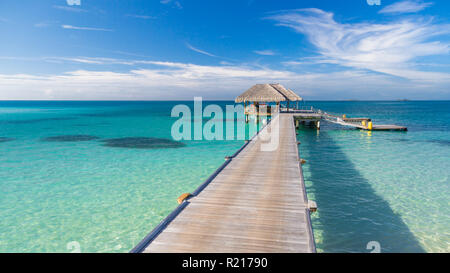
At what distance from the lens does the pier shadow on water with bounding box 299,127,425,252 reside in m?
6.36

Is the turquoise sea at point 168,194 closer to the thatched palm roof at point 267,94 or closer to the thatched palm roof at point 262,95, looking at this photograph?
the thatched palm roof at point 262,95

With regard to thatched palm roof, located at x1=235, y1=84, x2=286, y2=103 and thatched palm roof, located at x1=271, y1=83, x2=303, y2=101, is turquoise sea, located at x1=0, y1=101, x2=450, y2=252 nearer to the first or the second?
thatched palm roof, located at x1=235, y1=84, x2=286, y2=103

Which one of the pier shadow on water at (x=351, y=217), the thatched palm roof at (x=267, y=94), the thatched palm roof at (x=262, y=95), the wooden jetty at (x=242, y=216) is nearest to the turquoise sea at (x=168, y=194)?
the pier shadow on water at (x=351, y=217)

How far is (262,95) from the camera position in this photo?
106 ft

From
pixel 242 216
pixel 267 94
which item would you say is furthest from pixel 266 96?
pixel 242 216

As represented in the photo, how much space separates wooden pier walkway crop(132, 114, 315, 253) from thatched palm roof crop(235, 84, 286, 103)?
77.4ft

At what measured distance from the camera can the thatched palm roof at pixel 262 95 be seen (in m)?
31.4

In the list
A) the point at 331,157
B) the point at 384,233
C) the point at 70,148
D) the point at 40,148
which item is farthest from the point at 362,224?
the point at 40,148

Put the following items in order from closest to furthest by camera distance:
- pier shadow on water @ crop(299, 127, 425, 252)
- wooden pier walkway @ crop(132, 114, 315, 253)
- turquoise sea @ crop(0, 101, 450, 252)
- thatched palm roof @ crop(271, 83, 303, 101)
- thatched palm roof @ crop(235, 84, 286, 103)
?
wooden pier walkway @ crop(132, 114, 315, 253), pier shadow on water @ crop(299, 127, 425, 252), turquoise sea @ crop(0, 101, 450, 252), thatched palm roof @ crop(235, 84, 286, 103), thatched palm roof @ crop(271, 83, 303, 101)

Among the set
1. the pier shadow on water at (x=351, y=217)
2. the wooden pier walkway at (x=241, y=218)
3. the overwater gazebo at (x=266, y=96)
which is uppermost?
the overwater gazebo at (x=266, y=96)

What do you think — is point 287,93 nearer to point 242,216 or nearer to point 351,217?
point 351,217

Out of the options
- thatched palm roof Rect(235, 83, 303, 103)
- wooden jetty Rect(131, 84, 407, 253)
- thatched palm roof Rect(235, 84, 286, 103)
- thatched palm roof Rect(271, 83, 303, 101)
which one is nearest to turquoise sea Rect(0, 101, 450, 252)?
wooden jetty Rect(131, 84, 407, 253)

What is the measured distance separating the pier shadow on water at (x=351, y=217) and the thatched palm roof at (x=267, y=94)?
19985mm
